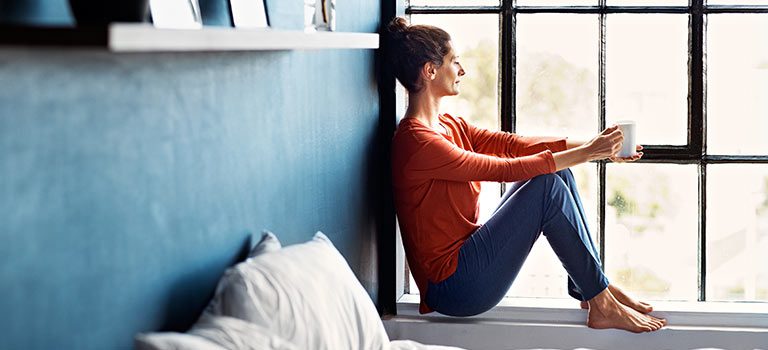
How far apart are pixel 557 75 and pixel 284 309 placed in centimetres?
213

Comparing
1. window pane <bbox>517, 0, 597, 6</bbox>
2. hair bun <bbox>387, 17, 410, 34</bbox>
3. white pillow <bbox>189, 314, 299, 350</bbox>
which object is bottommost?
white pillow <bbox>189, 314, 299, 350</bbox>

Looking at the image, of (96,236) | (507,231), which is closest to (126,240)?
(96,236)

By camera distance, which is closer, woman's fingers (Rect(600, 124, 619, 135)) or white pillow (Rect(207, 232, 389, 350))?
white pillow (Rect(207, 232, 389, 350))

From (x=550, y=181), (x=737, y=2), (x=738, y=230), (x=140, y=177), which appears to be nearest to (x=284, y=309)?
(x=140, y=177)

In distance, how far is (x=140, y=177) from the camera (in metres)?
1.88

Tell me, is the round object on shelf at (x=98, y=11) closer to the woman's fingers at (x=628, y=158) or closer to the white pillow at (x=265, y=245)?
the white pillow at (x=265, y=245)

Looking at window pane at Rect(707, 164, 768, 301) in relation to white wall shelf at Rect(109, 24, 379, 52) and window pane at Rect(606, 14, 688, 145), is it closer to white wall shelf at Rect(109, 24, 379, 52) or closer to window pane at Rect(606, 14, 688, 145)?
window pane at Rect(606, 14, 688, 145)

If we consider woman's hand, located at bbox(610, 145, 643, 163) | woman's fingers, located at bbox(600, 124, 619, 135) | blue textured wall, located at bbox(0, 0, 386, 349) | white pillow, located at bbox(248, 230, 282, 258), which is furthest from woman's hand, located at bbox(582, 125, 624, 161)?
white pillow, located at bbox(248, 230, 282, 258)

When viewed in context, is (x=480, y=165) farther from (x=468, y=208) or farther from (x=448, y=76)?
(x=448, y=76)

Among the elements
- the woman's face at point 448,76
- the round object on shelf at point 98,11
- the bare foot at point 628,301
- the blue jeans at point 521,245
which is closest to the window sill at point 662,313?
the bare foot at point 628,301

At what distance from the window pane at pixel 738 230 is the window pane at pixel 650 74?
0.71ft

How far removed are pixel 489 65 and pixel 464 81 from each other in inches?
4.2

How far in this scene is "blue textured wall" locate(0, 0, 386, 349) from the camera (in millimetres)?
1522

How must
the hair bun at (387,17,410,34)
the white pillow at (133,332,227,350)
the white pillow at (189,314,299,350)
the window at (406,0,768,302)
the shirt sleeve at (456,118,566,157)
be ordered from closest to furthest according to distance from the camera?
the white pillow at (133,332,227,350) → the white pillow at (189,314,299,350) → the hair bun at (387,17,410,34) → the shirt sleeve at (456,118,566,157) → the window at (406,0,768,302)
